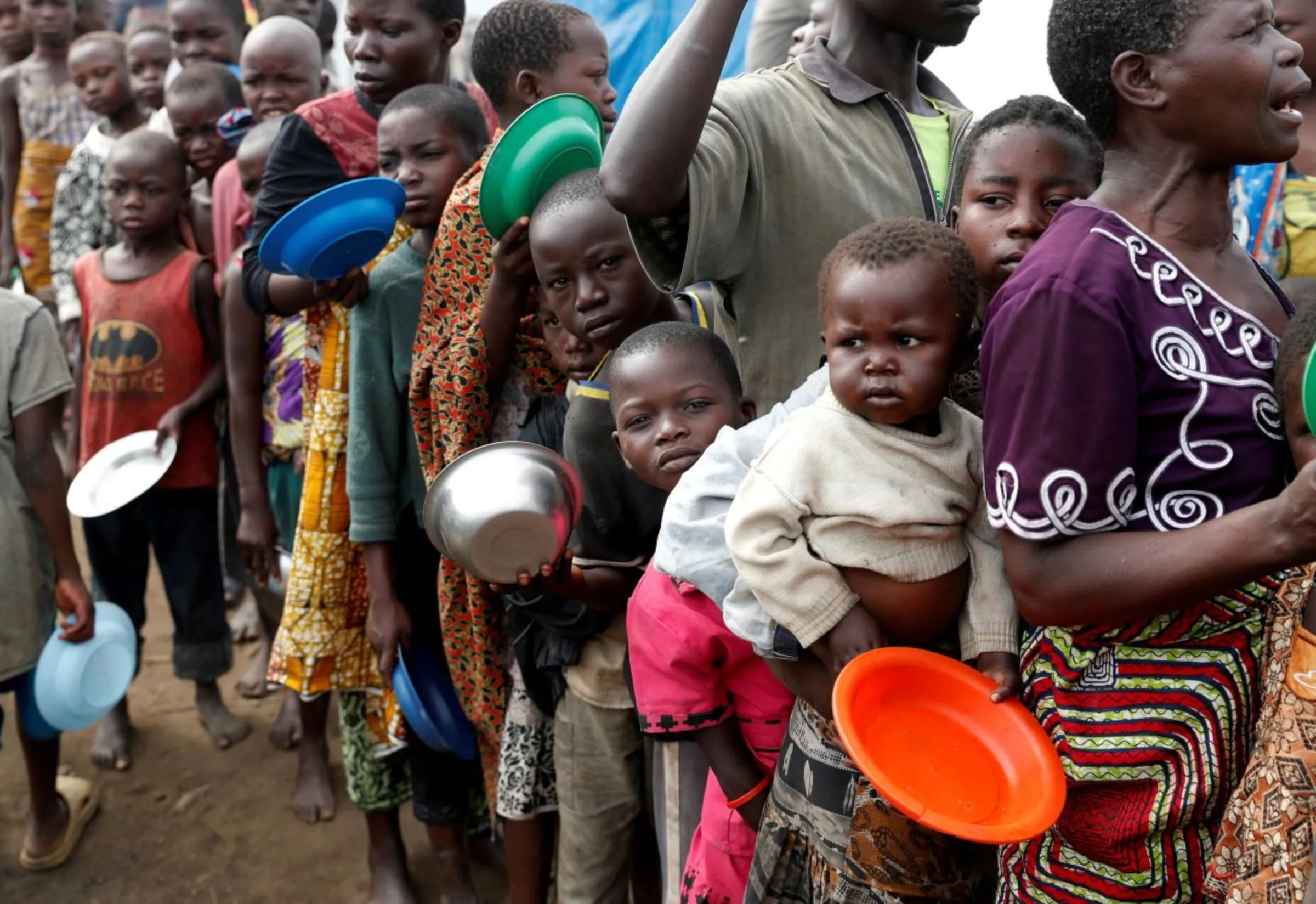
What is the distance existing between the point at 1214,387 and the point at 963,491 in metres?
0.35

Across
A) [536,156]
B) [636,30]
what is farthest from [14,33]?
[536,156]

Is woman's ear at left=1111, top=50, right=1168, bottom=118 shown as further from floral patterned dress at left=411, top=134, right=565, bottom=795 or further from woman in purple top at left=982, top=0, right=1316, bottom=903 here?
floral patterned dress at left=411, top=134, right=565, bottom=795

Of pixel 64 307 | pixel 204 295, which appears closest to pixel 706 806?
pixel 204 295

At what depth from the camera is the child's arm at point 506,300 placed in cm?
242

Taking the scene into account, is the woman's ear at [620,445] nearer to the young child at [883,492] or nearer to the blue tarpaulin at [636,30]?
the young child at [883,492]

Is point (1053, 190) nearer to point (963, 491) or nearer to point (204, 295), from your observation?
point (963, 491)

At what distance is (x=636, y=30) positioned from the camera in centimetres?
453

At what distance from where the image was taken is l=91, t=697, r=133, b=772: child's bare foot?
4.18 m

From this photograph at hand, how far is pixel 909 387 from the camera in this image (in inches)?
61.7

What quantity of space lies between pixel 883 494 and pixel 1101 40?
61 centimetres

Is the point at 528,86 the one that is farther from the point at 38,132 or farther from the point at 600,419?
the point at 38,132

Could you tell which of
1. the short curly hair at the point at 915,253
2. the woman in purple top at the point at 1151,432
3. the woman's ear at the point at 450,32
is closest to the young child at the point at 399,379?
the woman's ear at the point at 450,32

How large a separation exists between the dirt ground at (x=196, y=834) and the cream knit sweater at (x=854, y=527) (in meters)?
2.21

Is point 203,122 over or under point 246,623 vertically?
over
